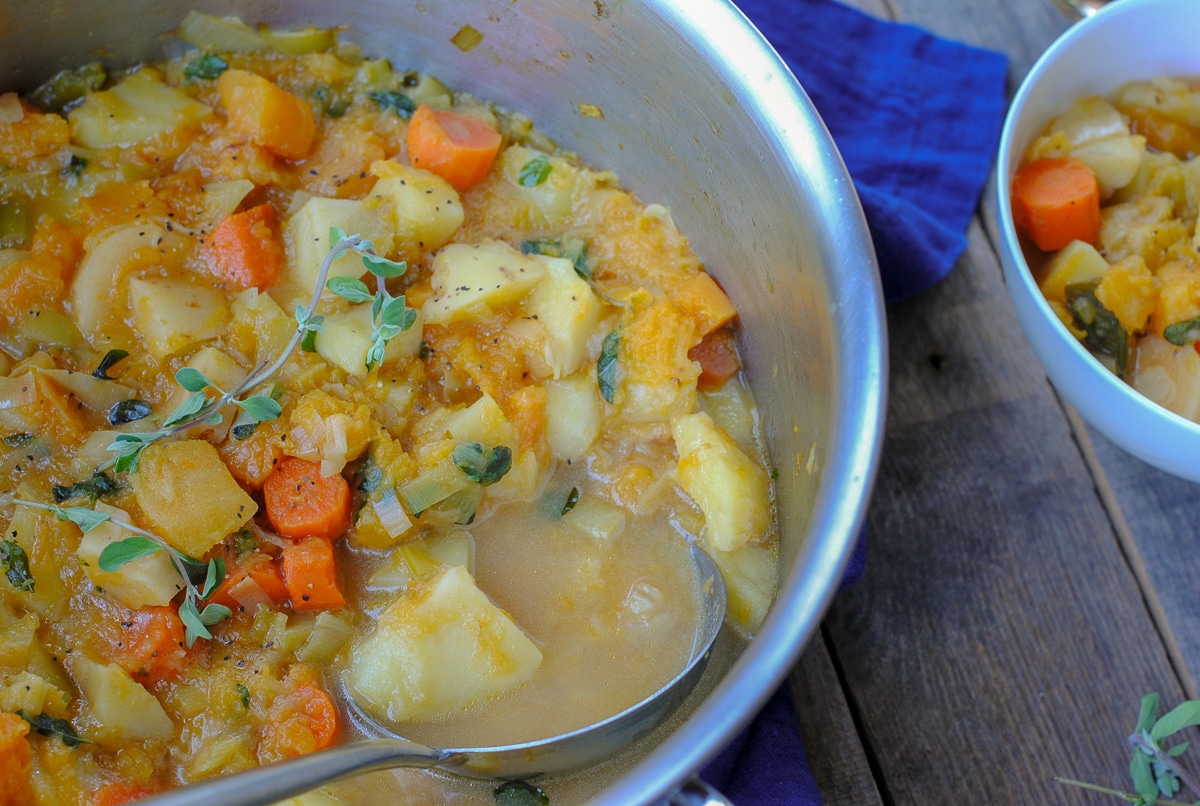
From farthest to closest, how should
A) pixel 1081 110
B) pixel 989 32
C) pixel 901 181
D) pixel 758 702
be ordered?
pixel 989 32 → pixel 901 181 → pixel 1081 110 → pixel 758 702

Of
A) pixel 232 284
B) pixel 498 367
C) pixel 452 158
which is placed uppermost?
pixel 452 158

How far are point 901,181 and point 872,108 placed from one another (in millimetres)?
254

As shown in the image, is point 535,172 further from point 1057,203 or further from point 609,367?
point 1057,203

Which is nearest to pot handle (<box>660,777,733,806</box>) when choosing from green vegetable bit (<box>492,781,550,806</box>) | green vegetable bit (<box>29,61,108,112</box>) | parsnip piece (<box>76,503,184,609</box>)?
green vegetable bit (<box>492,781,550,806</box>)

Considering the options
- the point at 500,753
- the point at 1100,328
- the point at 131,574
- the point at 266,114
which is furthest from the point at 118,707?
the point at 1100,328

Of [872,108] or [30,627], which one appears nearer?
[30,627]

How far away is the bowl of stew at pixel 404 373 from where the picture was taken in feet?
6.07

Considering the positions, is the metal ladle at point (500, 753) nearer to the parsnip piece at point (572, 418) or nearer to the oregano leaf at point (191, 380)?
the parsnip piece at point (572, 418)

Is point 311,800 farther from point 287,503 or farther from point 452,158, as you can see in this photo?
point 452,158

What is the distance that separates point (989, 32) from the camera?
306 cm

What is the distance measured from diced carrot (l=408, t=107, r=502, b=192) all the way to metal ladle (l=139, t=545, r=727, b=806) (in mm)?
1068

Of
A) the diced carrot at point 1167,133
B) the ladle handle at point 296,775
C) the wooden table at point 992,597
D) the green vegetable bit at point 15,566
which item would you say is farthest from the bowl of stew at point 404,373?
the diced carrot at point 1167,133

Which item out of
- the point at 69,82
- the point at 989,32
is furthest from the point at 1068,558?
the point at 69,82

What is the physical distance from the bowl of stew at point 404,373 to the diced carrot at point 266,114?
0.04 ft
